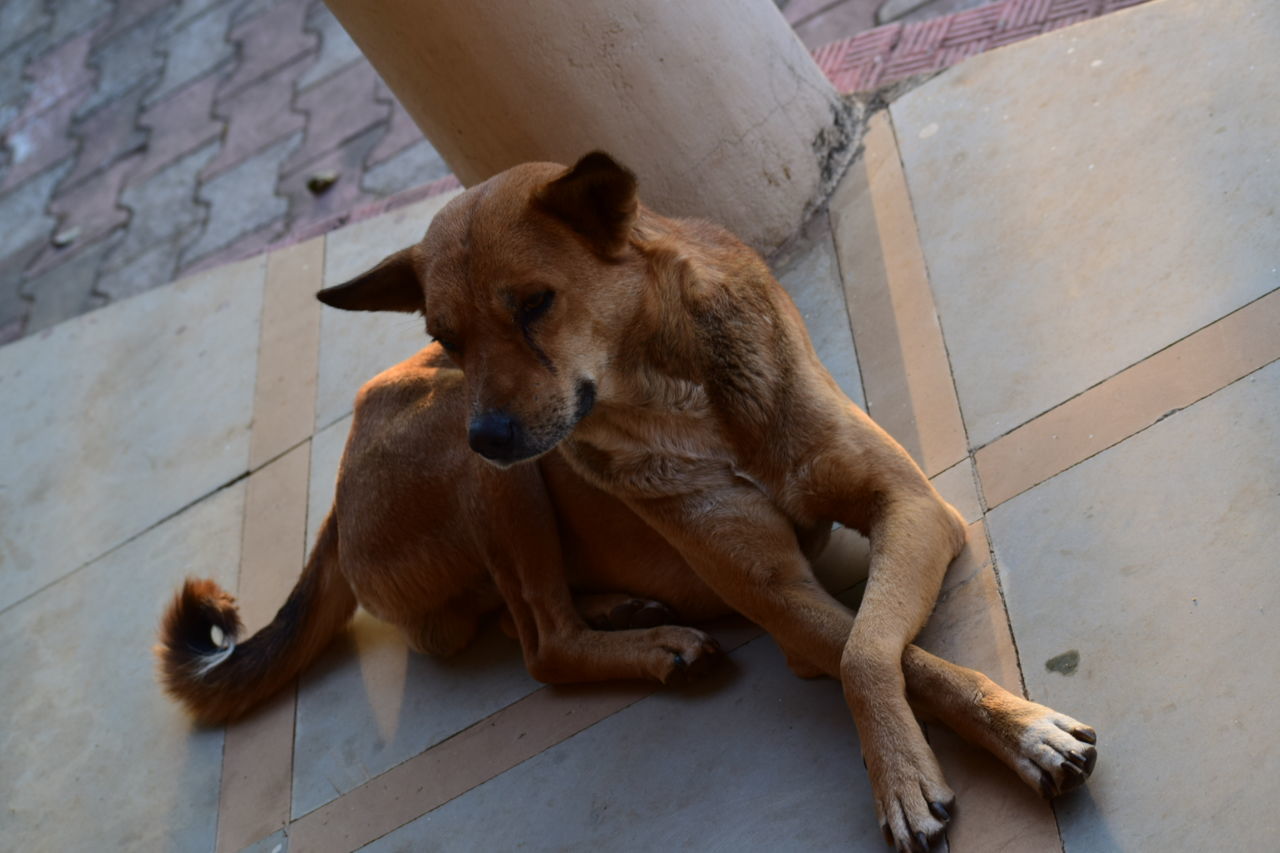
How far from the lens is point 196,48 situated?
8.37 metres

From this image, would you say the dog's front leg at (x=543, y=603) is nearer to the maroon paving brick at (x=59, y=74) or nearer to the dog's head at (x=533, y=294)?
the dog's head at (x=533, y=294)

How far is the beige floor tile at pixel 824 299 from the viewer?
3895 millimetres

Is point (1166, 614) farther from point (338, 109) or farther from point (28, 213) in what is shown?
point (28, 213)

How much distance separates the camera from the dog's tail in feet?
12.7

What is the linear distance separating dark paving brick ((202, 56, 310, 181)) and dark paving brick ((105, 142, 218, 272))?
17 cm

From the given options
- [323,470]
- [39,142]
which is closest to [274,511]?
[323,470]

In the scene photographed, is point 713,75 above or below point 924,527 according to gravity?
above

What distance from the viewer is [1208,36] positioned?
402 cm

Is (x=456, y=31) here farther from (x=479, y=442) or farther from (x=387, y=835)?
(x=387, y=835)

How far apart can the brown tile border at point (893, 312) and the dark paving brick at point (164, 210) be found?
4127 millimetres

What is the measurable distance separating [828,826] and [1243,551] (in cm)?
107

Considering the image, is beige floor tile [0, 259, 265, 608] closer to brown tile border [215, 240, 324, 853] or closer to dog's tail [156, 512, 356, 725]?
brown tile border [215, 240, 324, 853]

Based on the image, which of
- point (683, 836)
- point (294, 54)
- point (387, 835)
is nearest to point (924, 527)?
point (683, 836)

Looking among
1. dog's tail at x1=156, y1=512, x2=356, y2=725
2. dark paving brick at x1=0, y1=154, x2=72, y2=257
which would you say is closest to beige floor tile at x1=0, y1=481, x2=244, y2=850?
dog's tail at x1=156, y1=512, x2=356, y2=725
